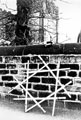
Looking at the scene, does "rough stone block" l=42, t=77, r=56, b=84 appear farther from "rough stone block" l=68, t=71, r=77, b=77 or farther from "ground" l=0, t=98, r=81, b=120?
"ground" l=0, t=98, r=81, b=120

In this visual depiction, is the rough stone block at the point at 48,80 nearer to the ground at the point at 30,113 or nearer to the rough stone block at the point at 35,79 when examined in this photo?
the rough stone block at the point at 35,79

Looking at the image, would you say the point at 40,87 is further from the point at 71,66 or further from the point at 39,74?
the point at 71,66

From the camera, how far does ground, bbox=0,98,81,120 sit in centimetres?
480

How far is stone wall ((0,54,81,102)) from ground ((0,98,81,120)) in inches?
9.2

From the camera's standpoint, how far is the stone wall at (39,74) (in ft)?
15.7

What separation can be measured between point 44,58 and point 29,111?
3.61ft

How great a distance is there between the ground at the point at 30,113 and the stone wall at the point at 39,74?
0.23 metres

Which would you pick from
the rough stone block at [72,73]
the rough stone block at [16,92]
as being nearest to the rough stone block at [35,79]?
the rough stone block at [16,92]

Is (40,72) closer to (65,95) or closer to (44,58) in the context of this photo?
(44,58)

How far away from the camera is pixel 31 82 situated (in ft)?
16.8

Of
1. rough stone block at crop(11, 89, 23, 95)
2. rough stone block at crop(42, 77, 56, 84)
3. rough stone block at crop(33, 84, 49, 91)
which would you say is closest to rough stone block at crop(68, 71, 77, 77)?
rough stone block at crop(42, 77, 56, 84)

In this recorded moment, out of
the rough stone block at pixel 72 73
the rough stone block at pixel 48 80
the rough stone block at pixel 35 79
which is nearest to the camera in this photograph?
the rough stone block at pixel 72 73

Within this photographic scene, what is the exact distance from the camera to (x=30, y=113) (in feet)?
16.6

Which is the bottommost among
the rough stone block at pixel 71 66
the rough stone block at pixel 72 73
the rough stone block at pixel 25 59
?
the rough stone block at pixel 72 73
